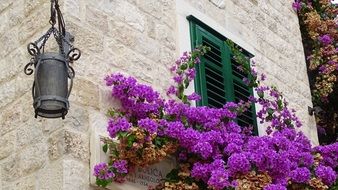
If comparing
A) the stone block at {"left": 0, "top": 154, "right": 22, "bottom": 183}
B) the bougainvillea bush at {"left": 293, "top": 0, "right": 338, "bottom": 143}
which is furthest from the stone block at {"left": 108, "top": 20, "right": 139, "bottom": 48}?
the bougainvillea bush at {"left": 293, "top": 0, "right": 338, "bottom": 143}

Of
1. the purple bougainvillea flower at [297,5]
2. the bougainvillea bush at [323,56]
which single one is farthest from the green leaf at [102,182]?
the purple bougainvillea flower at [297,5]

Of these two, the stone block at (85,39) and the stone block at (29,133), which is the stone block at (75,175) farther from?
the stone block at (85,39)

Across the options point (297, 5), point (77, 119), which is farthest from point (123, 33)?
point (297, 5)

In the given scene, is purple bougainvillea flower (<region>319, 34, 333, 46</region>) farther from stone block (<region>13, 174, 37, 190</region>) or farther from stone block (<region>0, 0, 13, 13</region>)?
stone block (<region>13, 174, 37, 190</region>)

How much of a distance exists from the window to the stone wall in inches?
8.6

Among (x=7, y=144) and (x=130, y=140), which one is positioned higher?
(x=7, y=144)

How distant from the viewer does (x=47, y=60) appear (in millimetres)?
4102

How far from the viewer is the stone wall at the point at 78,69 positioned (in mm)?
4457

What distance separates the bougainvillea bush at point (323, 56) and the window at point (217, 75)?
1.50m

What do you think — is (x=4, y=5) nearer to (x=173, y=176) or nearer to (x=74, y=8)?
(x=74, y=8)

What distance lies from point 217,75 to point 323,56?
2207 mm

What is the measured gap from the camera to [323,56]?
7.69m

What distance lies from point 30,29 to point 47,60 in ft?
3.38

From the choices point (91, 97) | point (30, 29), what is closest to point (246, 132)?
point (91, 97)
